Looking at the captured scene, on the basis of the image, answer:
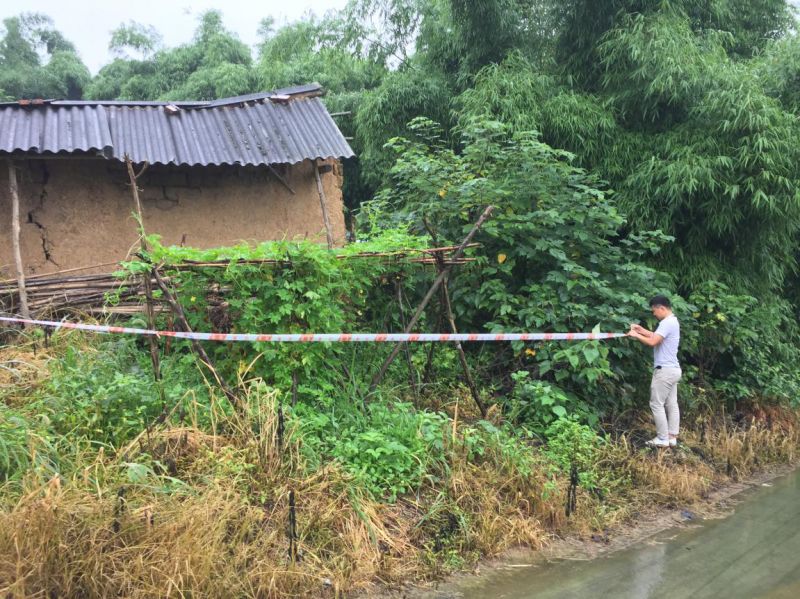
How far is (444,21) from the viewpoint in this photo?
9227mm

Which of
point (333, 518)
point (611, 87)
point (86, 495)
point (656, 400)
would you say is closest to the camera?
point (86, 495)

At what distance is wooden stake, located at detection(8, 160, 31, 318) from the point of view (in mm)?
5961

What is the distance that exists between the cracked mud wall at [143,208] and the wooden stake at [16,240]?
15.3 inches

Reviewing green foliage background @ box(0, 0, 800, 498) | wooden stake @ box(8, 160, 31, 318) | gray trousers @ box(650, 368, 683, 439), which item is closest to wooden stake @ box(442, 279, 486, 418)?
green foliage background @ box(0, 0, 800, 498)

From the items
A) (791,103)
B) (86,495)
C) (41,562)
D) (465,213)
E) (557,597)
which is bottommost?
(557,597)

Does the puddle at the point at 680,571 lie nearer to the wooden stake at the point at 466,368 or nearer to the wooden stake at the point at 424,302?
the wooden stake at the point at 466,368

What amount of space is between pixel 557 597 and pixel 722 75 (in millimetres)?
6204

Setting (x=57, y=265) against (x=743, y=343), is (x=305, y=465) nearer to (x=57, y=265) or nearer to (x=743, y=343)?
(x=57, y=265)

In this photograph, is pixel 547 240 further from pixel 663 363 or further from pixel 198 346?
pixel 198 346

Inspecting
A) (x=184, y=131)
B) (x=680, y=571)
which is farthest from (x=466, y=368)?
(x=184, y=131)

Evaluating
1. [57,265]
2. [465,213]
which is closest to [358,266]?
[465,213]

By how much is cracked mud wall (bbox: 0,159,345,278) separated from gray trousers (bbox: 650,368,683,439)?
137 inches

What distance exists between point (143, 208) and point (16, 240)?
1337mm

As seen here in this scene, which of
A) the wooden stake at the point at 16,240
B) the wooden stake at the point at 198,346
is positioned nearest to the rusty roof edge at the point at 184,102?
the wooden stake at the point at 16,240
